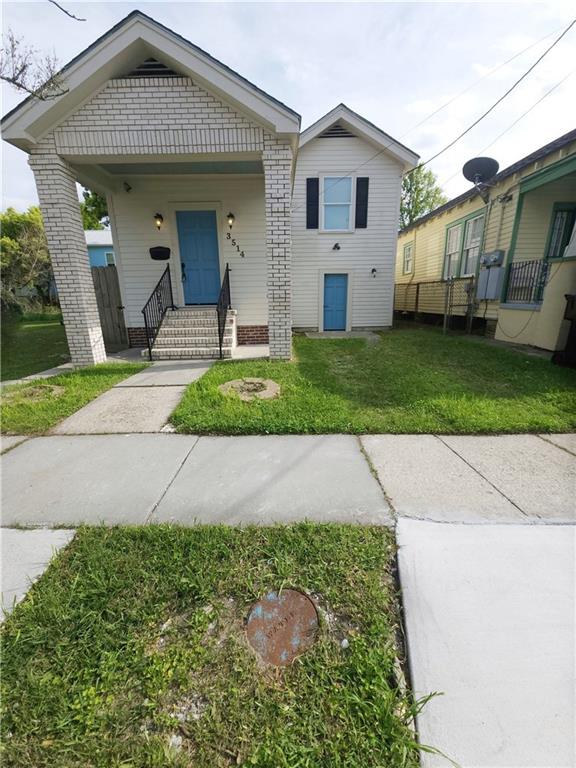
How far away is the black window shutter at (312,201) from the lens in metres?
10.4

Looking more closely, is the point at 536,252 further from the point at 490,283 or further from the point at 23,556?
the point at 23,556

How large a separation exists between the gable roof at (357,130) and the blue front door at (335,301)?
3801 mm

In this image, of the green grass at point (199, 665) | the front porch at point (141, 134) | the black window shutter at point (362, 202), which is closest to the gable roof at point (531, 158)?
the black window shutter at point (362, 202)

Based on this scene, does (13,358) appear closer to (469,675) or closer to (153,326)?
(153,326)

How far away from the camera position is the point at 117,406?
4.24 m

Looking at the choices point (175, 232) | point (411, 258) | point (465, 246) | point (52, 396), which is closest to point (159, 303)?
point (175, 232)

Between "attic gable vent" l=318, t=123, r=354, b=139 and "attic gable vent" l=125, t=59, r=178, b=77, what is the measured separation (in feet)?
19.7

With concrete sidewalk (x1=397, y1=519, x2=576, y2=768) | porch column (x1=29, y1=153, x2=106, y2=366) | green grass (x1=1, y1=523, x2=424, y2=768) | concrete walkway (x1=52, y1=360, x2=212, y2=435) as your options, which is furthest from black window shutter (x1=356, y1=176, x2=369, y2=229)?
green grass (x1=1, y1=523, x2=424, y2=768)

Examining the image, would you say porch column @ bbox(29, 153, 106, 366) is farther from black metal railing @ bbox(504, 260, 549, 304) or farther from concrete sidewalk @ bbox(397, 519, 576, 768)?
black metal railing @ bbox(504, 260, 549, 304)

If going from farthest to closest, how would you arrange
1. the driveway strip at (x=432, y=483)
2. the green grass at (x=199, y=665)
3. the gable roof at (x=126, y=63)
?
the gable roof at (x=126, y=63) < the driveway strip at (x=432, y=483) < the green grass at (x=199, y=665)

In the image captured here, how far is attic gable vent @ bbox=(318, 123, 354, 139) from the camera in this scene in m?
10.1

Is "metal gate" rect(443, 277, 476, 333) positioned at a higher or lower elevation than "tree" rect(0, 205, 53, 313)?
lower

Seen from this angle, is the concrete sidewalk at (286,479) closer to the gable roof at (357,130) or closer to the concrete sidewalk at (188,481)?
the concrete sidewalk at (188,481)

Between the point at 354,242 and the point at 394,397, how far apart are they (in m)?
8.11
